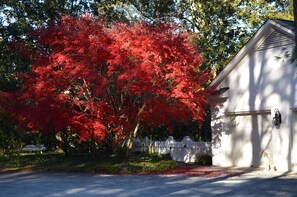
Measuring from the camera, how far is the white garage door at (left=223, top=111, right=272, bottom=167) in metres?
18.2

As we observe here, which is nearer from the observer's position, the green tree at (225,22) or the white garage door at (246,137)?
the white garage door at (246,137)

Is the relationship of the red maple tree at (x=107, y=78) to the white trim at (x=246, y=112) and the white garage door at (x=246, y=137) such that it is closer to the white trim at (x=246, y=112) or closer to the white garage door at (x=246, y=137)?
the white trim at (x=246, y=112)

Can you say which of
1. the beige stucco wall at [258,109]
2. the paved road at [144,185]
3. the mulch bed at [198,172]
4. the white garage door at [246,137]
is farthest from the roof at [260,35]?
the paved road at [144,185]

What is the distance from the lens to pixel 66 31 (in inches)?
680

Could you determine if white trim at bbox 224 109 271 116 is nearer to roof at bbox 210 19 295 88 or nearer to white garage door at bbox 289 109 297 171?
white garage door at bbox 289 109 297 171

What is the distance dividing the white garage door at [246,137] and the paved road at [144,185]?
2725mm

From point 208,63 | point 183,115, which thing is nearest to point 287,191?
point 183,115

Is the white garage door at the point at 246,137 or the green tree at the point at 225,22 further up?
the green tree at the point at 225,22

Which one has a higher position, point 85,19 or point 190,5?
point 190,5

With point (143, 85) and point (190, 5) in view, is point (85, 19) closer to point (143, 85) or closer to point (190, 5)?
point (143, 85)

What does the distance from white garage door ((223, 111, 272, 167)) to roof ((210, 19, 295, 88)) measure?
1.92 meters

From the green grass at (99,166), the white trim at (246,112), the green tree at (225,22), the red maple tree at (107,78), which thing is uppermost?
the green tree at (225,22)

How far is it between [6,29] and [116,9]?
306 inches

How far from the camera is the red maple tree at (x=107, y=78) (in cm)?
1619
